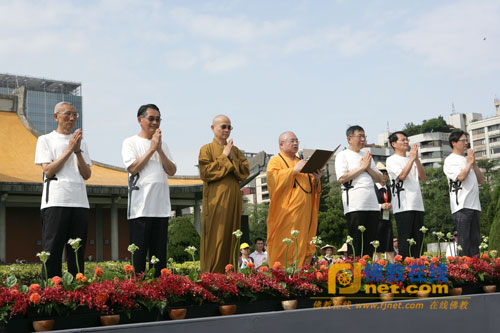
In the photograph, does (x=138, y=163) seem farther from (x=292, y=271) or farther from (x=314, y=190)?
(x=314, y=190)

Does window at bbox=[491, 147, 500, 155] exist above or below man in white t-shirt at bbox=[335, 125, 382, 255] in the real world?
above

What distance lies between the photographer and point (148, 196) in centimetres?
518

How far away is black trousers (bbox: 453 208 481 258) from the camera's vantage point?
7.00 m

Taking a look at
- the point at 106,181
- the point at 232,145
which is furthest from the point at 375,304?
the point at 106,181

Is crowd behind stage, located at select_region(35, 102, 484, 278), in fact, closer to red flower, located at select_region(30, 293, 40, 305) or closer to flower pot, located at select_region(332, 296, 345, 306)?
flower pot, located at select_region(332, 296, 345, 306)

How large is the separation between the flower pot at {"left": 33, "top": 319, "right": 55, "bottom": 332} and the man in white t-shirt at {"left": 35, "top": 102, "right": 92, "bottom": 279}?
122cm

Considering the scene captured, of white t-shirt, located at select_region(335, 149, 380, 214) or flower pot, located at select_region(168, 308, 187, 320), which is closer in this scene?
flower pot, located at select_region(168, 308, 187, 320)

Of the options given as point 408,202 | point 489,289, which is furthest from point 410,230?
point 489,289

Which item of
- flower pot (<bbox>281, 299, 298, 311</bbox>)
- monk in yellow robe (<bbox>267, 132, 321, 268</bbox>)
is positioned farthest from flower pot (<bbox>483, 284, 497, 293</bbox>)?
flower pot (<bbox>281, 299, 298, 311</bbox>)

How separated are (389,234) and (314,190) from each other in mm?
2725

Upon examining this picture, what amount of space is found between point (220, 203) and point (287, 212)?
30.4 inches

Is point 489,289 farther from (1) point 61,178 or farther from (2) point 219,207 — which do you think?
(1) point 61,178

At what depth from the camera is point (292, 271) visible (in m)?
4.70

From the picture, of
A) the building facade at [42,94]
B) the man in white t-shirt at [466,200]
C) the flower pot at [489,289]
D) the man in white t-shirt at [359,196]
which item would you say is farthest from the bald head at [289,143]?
the building facade at [42,94]
